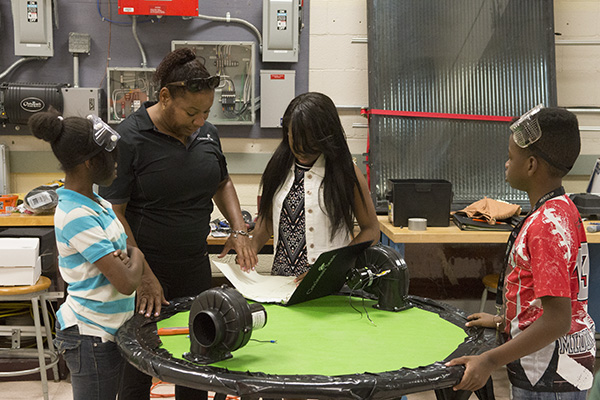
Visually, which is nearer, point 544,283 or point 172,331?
point 544,283

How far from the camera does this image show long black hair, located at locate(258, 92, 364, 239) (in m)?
2.12

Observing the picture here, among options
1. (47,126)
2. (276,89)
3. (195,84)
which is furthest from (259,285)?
(276,89)

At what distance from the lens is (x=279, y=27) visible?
12.6 feet

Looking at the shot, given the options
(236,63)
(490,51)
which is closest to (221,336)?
(236,63)

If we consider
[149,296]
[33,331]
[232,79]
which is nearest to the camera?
[149,296]

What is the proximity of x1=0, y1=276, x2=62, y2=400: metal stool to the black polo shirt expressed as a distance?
124 cm

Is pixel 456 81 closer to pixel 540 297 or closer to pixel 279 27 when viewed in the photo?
pixel 279 27

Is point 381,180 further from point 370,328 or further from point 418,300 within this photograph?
point 370,328

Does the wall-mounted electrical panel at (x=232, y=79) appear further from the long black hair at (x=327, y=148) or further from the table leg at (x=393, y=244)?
the long black hair at (x=327, y=148)

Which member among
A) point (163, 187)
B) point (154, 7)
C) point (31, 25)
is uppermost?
point (154, 7)

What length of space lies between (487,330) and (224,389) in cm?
73

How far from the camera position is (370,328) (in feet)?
5.56

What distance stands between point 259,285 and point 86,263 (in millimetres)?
563

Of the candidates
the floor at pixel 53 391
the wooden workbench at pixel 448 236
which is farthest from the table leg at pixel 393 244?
the floor at pixel 53 391
